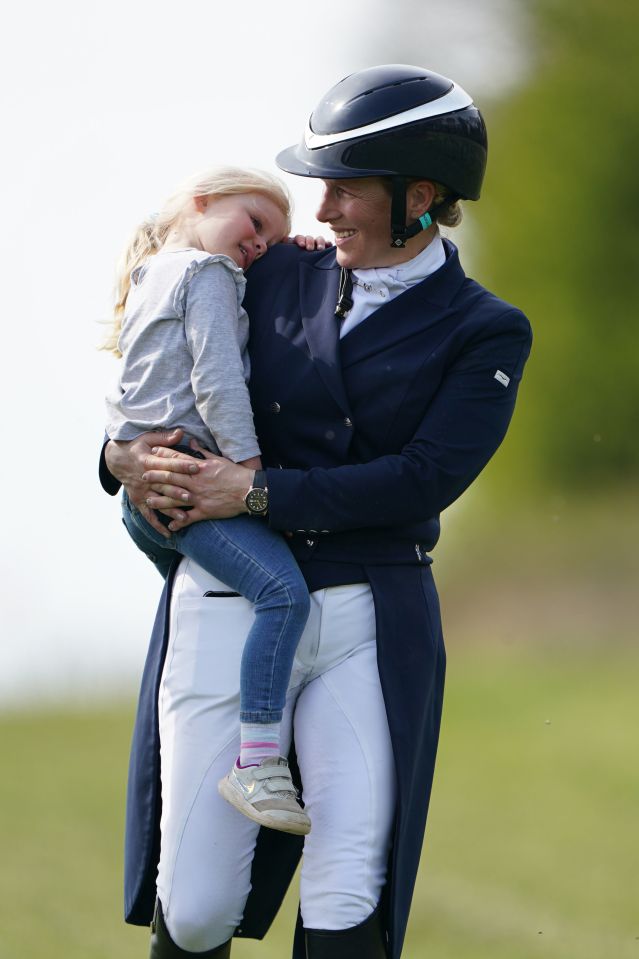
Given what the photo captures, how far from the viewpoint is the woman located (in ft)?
9.32

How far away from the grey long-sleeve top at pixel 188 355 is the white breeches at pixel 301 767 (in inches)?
12.5

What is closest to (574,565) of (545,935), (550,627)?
(550,627)

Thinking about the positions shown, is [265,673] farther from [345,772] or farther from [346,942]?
[346,942]

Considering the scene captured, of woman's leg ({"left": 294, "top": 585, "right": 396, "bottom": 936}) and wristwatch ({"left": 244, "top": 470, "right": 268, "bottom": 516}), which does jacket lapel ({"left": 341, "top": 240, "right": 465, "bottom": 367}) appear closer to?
wristwatch ({"left": 244, "top": 470, "right": 268, "bottom": 516})

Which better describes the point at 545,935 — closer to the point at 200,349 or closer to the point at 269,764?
the point at 269,764

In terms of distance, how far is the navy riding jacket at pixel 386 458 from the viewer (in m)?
2.85

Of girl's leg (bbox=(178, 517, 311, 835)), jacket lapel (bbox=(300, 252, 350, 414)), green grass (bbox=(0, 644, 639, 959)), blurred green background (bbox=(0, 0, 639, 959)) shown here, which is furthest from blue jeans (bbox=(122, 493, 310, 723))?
blurred green background (bbox=(0, 0, 639, 959))

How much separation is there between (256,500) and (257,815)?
1.90 feet

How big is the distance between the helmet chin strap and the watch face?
550mm

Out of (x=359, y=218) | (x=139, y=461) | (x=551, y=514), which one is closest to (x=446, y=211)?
(x=359, y=218)

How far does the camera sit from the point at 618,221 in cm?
1305

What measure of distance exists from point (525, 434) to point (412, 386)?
10.3 meters

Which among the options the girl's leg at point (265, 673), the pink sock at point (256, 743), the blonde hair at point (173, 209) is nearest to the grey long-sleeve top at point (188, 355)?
the blonde hair at point (173, 209)

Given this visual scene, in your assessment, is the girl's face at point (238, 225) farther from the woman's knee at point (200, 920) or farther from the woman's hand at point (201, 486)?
the woman's knee at point (200, 920)
